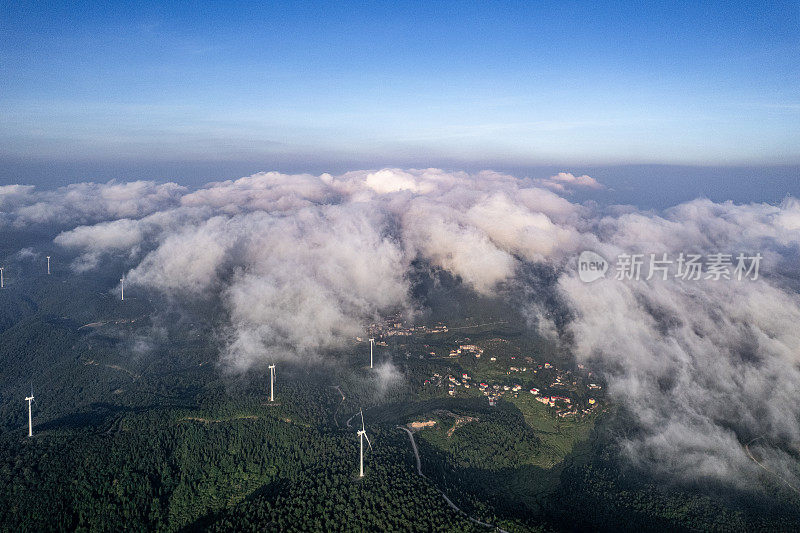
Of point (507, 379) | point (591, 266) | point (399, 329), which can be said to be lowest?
point (507, 379)

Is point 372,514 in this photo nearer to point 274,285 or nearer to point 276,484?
point 276,484

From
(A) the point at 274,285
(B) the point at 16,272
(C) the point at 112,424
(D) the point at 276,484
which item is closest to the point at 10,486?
(C) the point at 112,424

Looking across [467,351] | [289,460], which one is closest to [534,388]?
[467,351]

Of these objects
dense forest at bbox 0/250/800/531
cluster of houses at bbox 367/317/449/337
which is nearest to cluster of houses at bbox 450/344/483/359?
dense forest at bbox 0/250/800/531

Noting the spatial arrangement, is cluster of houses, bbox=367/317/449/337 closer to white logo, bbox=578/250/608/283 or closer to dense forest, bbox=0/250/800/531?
dense forest, bbox=0/250/800/531

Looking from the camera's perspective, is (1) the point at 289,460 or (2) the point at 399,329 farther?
(2) the point at 399,329

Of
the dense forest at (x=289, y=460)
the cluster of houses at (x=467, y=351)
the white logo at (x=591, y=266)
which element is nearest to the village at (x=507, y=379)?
the cluster of houses at (x=467, y=351)

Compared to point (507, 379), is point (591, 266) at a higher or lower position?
higher

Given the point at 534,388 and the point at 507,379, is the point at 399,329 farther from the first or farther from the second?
the point at 534,388
